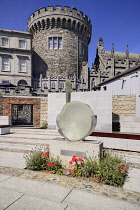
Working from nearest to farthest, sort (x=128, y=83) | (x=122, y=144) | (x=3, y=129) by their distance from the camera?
(x=122, y=144) → (x=3, y=129) → (x=128, y=83)

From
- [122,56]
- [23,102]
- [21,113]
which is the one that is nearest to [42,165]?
[23,102]

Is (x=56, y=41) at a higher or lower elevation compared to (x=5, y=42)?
higher

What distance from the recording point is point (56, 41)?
35.9m

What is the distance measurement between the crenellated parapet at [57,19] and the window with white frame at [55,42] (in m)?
2.66

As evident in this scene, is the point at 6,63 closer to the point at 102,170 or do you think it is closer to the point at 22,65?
the point at 22,65

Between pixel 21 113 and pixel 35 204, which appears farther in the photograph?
pixel 21 113

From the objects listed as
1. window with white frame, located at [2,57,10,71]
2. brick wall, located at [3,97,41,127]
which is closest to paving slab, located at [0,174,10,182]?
brick wall, located at [3,97,41,127]

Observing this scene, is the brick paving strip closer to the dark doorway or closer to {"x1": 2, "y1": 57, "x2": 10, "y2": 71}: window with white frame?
the dark doorway

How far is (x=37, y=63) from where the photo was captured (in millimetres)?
36000

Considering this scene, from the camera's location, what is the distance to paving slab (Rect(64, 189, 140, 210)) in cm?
331

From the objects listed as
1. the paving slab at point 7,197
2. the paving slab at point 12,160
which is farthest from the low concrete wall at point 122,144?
the paving slab at point 7,197

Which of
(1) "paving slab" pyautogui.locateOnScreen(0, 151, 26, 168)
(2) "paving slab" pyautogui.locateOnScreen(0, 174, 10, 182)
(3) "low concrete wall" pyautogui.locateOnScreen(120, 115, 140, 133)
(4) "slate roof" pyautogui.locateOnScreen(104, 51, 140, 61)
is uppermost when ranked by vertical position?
(4) "slate roof" pyautogui.locateOnScreen(104, 51, 140, 61)

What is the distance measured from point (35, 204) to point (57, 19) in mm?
38429

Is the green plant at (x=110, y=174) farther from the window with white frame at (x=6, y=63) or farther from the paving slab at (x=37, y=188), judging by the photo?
the window with white frame at (x=6, y=63)
